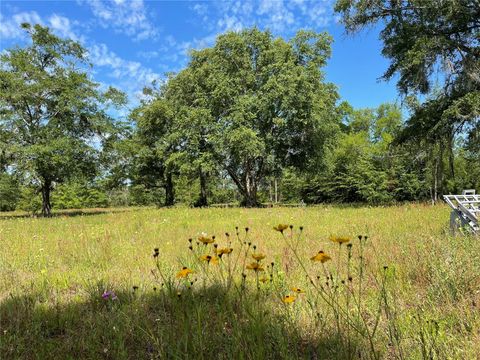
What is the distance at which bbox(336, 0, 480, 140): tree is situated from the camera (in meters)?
14.6

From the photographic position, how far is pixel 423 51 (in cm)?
1439

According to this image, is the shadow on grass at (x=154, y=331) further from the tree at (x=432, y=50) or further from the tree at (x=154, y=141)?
the tree at (x=154, y=141)

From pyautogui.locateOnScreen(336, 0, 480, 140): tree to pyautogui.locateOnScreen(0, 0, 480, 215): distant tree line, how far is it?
0.17 feet

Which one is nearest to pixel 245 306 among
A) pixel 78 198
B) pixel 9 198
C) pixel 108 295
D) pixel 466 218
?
pixel 108 295

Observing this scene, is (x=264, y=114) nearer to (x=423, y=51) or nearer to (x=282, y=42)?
(x=282, y=42)

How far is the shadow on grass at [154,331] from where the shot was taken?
7.26ft

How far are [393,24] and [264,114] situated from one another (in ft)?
32.2

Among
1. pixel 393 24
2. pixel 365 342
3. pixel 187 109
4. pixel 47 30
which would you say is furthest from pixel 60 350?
pixel 187 109

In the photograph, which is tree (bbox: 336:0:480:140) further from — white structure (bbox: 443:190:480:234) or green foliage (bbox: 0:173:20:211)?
green foliage (bbox: 0:173:20:211)

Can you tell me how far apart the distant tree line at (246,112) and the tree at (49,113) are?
67 mm

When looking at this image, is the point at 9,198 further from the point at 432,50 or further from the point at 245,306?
the point at 245,306

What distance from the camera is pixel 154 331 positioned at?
9.23 ft

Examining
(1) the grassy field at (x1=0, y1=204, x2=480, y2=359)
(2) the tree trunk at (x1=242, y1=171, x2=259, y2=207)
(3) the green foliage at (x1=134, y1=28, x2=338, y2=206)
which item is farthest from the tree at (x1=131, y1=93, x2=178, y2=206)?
(1) the grassy field at (x1=0, y1=204, x2=480, y2=359)

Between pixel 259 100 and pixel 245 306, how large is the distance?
2243cm
